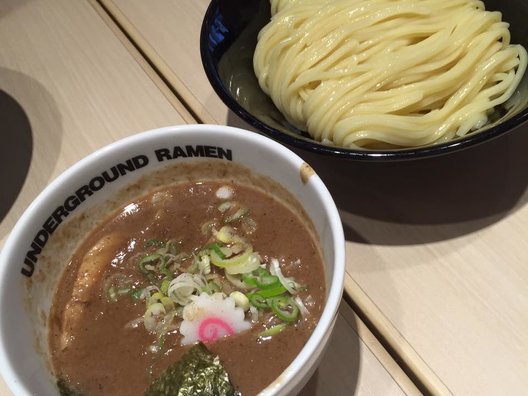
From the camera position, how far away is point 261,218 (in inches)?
40.8

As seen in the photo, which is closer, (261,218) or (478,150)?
(261,218)

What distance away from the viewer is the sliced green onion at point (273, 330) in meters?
0.88

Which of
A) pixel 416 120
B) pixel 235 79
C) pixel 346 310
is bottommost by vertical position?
pixel 346 310

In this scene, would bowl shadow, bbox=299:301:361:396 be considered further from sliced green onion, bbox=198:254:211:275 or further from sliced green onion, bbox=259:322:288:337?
sliced green onion, bbox=198:254:211:275

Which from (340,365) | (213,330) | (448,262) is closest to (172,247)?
(213,330)

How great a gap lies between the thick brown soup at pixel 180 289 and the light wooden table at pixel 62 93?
16.9 inches

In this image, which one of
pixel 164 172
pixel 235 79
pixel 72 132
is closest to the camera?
pixel 164 172

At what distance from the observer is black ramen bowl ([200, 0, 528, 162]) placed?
1054 millimetres

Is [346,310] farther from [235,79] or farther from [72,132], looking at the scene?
[72,132]

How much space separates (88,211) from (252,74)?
0.59 m

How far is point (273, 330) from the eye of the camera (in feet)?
2.91

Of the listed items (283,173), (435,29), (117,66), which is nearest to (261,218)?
(283,173)

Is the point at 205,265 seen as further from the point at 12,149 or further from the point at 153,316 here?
the point at 12,149

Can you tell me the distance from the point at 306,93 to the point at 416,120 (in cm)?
27
